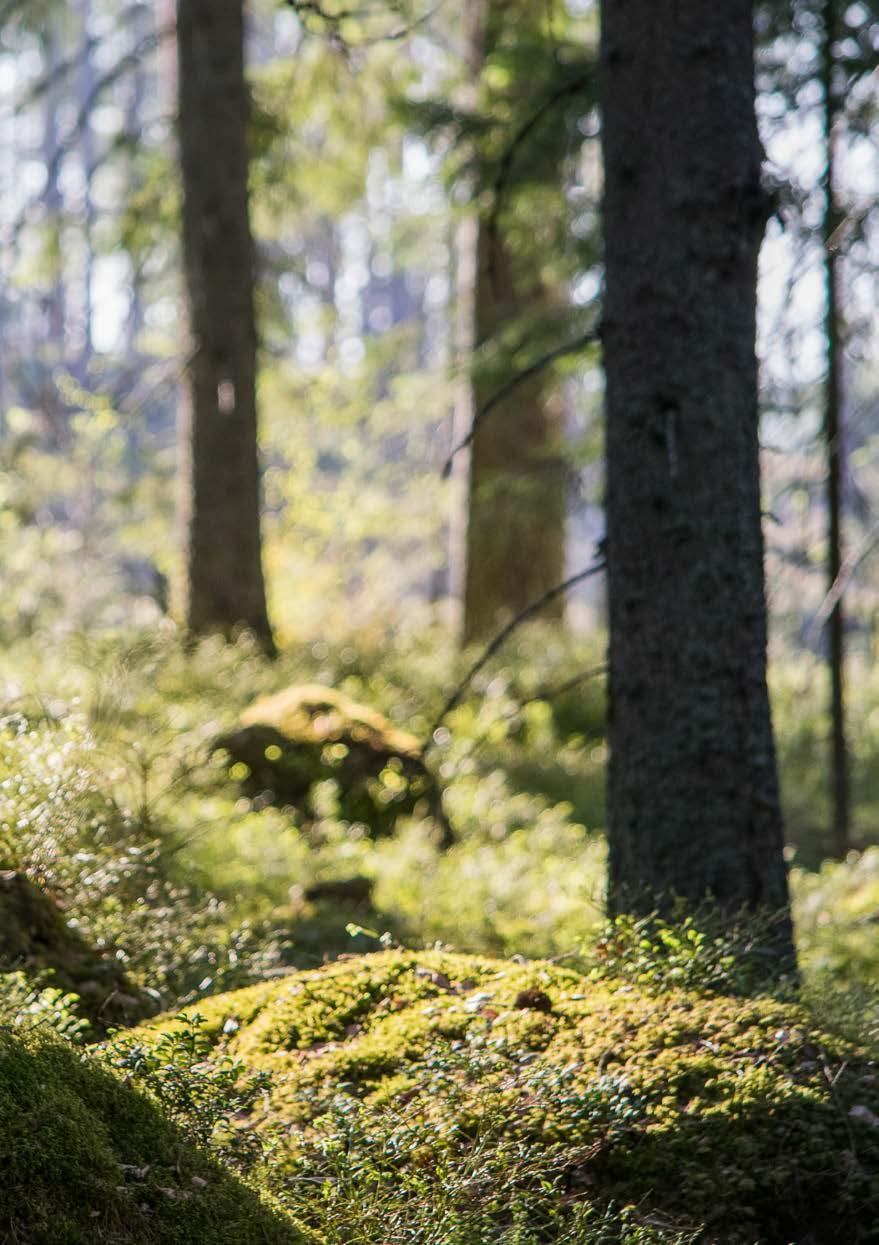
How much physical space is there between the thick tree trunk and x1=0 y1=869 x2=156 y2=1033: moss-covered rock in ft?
5.66

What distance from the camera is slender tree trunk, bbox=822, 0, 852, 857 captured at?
300 inches

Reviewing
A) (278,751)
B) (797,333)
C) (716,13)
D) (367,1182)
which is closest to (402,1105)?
(367,1182)

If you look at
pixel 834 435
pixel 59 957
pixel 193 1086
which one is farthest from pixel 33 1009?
pixel 834 435

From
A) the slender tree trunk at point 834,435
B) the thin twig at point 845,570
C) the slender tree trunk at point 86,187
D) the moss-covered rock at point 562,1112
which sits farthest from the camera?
the slender tree trunk at point 86,187

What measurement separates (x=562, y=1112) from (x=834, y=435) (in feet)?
19.2

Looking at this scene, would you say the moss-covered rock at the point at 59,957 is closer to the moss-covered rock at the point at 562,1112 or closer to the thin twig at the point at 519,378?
the moss-covered rock at the point at 562,1112

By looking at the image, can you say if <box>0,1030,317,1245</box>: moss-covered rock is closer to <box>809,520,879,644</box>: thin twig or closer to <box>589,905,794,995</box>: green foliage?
<box>589,905,794,995</box>: green foliage

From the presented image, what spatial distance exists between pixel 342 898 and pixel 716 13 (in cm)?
400

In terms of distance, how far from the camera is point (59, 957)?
3.48 m

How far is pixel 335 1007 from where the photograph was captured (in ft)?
11.2

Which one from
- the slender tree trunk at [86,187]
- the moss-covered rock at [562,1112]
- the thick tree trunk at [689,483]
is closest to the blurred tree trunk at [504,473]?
the slender tree trunk at [86,187]

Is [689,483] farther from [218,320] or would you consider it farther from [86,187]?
[86,187]

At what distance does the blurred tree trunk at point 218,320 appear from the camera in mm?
10617

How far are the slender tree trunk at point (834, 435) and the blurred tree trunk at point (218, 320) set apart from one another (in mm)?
5002
